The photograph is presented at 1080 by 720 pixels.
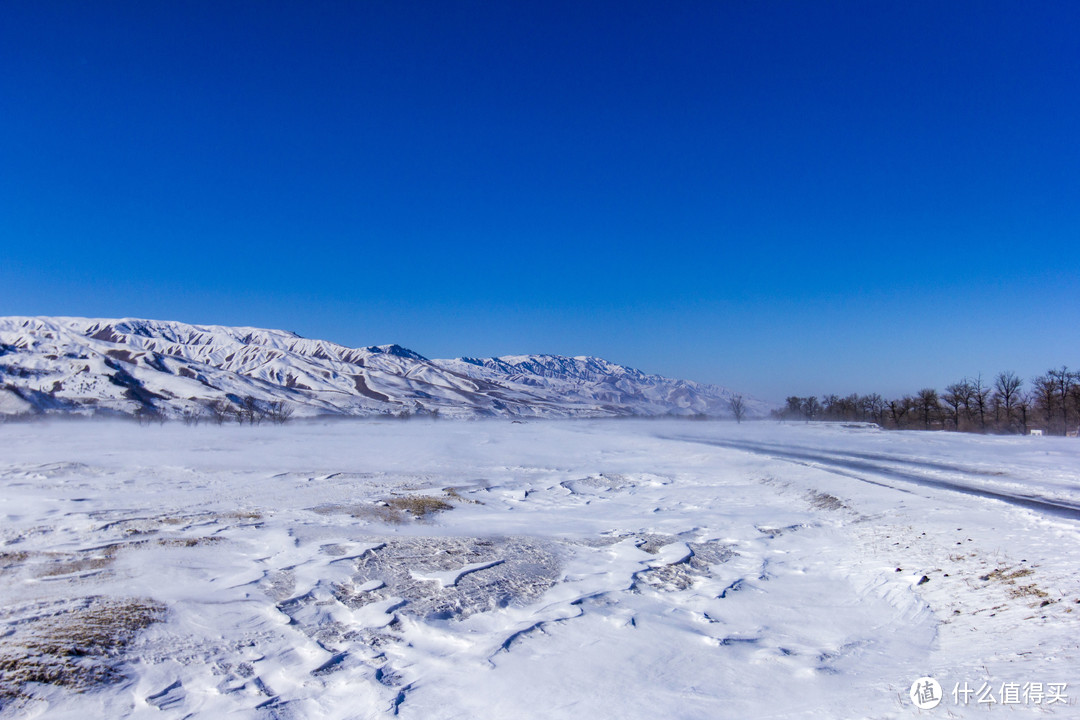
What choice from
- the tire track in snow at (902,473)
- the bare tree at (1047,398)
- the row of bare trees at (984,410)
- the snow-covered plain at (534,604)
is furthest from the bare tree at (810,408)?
the snow-covered plain at (534,604)

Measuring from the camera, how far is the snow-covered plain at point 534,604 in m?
5.94

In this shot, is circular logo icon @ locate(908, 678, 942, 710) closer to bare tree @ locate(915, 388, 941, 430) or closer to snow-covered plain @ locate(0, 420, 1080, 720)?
snow-covered plain @ locate(0, 420, 1080, 720)

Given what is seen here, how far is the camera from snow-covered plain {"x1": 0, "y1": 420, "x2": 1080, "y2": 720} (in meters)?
5.94

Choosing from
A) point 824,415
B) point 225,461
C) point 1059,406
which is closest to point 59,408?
point 225,461

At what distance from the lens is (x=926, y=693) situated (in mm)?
5672

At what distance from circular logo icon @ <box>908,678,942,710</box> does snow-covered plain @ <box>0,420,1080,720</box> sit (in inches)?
4.0

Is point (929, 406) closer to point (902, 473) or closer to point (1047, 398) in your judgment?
point (1047, 398)

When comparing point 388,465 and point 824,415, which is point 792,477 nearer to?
point 388,465

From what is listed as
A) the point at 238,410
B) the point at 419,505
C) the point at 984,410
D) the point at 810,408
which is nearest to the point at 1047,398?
the point at 984,410

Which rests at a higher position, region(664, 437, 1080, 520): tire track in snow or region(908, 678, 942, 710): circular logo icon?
region(664, 437, 1080, 520): tire track in snow

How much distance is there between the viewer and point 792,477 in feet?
76.4

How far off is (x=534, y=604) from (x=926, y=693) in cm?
497

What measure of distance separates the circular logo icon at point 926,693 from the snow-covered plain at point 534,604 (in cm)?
10

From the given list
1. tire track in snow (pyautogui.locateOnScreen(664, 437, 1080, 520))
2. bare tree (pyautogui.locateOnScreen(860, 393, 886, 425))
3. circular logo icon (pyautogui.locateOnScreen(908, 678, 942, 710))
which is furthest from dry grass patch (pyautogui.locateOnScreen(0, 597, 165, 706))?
bare tree (pyautogui.locateOnScreen(860, 393, 886, 425))
